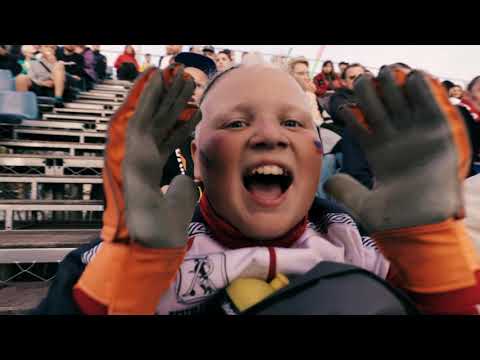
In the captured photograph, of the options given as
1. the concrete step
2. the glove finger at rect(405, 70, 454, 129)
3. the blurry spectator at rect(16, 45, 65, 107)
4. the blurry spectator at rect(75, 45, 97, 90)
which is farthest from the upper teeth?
the blurry spectator at rect(75, 45, 97, 90)

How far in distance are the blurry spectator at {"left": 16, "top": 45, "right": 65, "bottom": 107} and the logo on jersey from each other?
116 inches

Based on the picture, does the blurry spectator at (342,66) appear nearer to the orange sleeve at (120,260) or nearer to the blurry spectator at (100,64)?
the orange sleeve at (120,260)

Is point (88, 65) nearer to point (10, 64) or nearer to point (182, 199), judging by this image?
point (10, 64)

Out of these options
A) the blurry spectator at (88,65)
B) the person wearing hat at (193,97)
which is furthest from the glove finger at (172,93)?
the blurry spectator at (88,65)

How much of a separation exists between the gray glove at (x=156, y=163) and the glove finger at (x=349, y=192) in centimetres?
26

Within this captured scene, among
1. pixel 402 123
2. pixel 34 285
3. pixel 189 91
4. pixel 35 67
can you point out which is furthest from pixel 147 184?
pixel 35 67

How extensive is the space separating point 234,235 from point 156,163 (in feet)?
0.62

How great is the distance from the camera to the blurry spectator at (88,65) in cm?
370

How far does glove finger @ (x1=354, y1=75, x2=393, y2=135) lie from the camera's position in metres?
0.53

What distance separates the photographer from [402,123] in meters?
0.51

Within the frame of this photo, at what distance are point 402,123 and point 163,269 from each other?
428mm

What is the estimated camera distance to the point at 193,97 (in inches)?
45.2

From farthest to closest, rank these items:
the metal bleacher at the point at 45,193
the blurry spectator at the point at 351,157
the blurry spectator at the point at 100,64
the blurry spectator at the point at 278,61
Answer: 1. the blurry spectator at the point at 100,64
2. the metal bleacher at the point at 45,193
3. the blurry spectator at the point at 351,157
4. the blurry spectator at the point at 278,61
